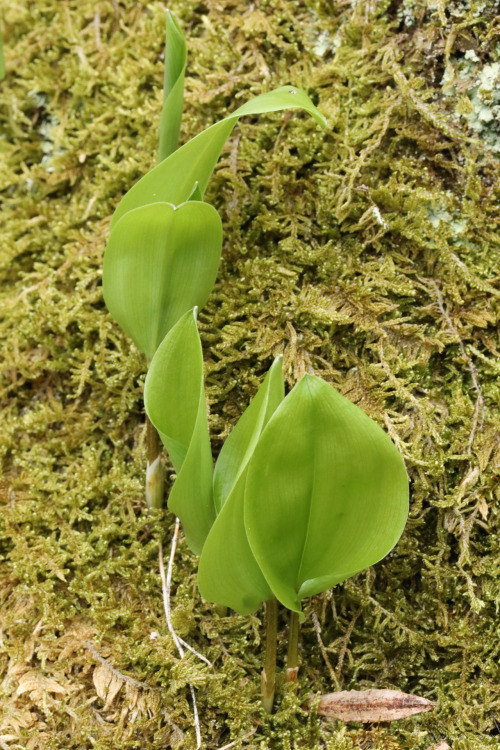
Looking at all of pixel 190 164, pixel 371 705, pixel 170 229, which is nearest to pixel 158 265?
pixel 170 229

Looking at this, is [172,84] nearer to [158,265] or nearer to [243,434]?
[158,265]

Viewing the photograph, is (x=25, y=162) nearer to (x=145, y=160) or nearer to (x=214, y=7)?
(x=145, y=160)

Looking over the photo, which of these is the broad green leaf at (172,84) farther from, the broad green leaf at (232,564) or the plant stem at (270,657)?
the plant stem at (270,657)

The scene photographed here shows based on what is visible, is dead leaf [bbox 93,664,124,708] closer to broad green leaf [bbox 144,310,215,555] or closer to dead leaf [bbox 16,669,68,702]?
dead leaf [bbox 16,669,68,702]

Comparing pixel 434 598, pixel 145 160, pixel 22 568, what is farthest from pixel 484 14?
pixel 22 568

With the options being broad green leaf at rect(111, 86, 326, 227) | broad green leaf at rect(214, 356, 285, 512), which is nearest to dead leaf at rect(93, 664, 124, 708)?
broad green leaf at rect(214, 356, 285, 512)

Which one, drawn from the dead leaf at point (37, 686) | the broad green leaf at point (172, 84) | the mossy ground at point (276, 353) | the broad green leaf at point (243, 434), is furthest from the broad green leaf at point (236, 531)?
the broad green leaf at point (172, 84)
